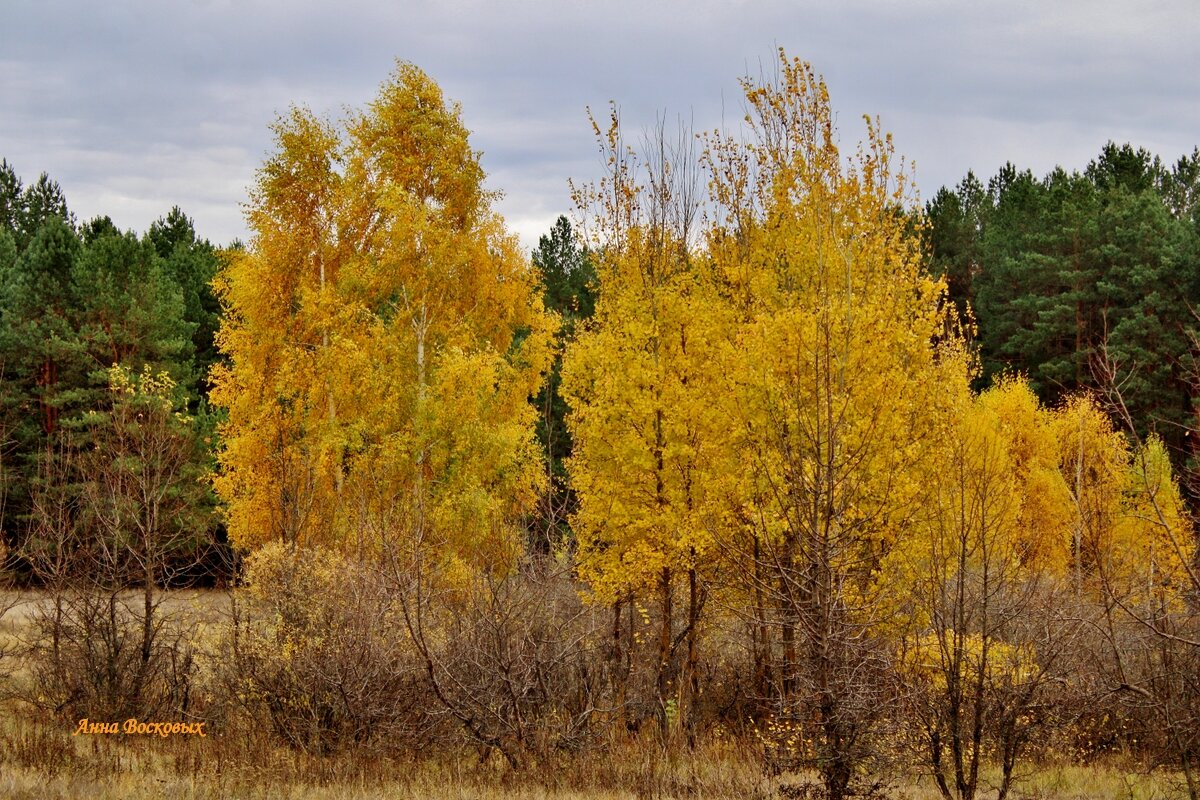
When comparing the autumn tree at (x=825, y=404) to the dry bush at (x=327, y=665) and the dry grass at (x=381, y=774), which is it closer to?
the dry grass at (x=381, y=774)

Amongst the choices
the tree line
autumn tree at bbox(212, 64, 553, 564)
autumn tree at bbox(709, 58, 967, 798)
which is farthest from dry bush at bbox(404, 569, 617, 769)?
autumn tree at bbox(212, 64, 553, 564)

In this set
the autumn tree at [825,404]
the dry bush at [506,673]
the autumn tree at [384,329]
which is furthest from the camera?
the autumn tree at [384,329]

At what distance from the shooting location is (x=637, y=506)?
16375mm

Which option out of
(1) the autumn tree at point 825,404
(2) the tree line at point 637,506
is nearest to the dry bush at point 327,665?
(2) the tree line at point 637,506

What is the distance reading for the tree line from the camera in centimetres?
1164

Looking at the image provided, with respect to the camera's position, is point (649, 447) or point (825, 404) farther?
point (649, 447)

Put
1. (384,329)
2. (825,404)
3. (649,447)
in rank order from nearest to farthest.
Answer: (825,404)
(649,447)
(384,329)

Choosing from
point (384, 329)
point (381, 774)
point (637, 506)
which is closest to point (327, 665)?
point (381, 774)

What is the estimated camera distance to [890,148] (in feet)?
50.4

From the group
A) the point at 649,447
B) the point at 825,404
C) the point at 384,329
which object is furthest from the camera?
the point at 384,329

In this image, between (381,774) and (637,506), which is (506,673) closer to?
(381,774)

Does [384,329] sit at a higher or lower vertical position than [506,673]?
higher

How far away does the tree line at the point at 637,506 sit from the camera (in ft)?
38.2

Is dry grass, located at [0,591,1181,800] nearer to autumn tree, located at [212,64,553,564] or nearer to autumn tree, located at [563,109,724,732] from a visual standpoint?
autumn tree, located at [563,109,724,732]
